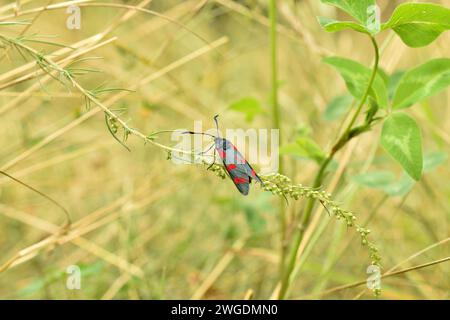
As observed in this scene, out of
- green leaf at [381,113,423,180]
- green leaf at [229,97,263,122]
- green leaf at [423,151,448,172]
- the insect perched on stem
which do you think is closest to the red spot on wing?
the insect perched on stem

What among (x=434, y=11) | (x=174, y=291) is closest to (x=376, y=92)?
(x=434, y=11)

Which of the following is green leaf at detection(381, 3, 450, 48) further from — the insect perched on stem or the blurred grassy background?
the blurred grassy background

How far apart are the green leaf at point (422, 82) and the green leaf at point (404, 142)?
31 mm

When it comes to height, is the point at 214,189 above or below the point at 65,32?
below

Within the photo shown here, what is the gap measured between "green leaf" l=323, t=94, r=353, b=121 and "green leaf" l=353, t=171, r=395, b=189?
0.39 feet

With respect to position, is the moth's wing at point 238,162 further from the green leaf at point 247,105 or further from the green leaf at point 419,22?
the green leaf at point 247,105

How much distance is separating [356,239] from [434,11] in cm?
91

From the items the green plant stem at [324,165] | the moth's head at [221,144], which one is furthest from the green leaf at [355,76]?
the moth's head at [221,144]

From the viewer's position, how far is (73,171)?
5.87 ft

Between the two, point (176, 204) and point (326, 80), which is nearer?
point (176, 204)

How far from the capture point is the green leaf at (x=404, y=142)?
73 cm

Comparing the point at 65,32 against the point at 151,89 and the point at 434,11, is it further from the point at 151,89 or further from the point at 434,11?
the point at 434,11

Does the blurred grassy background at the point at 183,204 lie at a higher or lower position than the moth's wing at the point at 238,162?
higher

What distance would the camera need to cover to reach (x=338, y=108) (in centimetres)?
112
